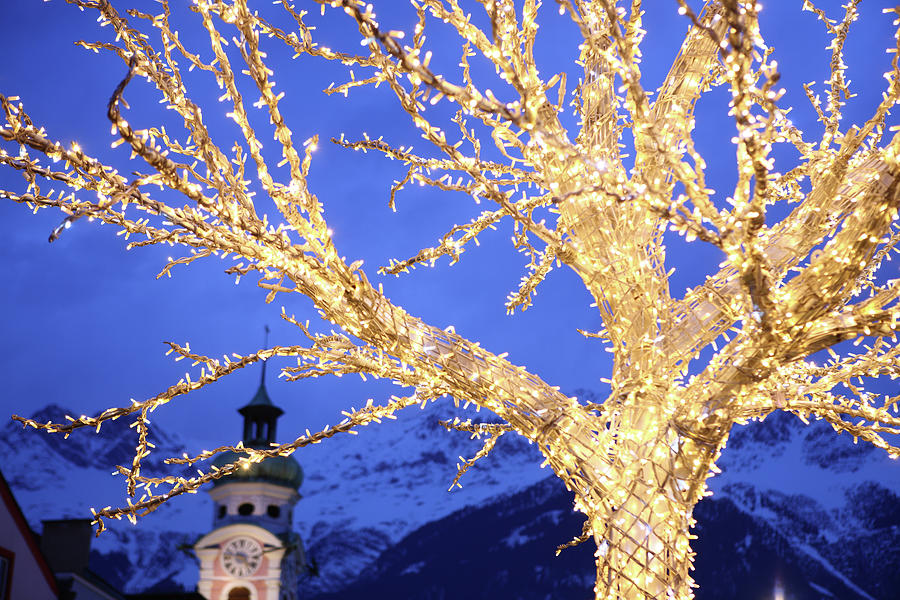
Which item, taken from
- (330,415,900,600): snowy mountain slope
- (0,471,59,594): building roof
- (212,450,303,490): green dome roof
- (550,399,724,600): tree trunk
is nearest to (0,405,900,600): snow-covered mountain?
(330,415,900,600): snowy mountain slope

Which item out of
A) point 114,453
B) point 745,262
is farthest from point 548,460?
point 114,453

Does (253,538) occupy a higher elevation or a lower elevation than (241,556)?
higher

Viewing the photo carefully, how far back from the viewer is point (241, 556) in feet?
105

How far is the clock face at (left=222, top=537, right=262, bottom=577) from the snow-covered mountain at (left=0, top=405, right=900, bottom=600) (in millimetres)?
19017

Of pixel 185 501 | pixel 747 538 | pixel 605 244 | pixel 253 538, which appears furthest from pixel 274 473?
pixel 185 501

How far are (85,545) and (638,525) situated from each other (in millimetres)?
15297

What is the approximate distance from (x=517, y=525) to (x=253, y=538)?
8242 centimetres

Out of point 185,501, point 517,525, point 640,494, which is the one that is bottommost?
point 640,494

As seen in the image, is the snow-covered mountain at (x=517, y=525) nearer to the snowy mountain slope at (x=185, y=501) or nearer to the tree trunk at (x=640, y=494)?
the snowy mountain slope at (x=185, y=501)

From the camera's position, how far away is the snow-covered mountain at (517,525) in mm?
77375

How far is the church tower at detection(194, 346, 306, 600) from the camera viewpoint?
31766mm

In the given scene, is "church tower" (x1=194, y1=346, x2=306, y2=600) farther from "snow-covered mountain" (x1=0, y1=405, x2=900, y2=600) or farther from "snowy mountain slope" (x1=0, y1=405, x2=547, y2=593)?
"snowy mountain slope" (x1=0, y1=405, x2=547, y2=593)

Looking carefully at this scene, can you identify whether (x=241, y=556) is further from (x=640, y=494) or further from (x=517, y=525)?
(x=517, y=525)

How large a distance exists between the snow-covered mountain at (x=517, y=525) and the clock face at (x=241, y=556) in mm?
19017
